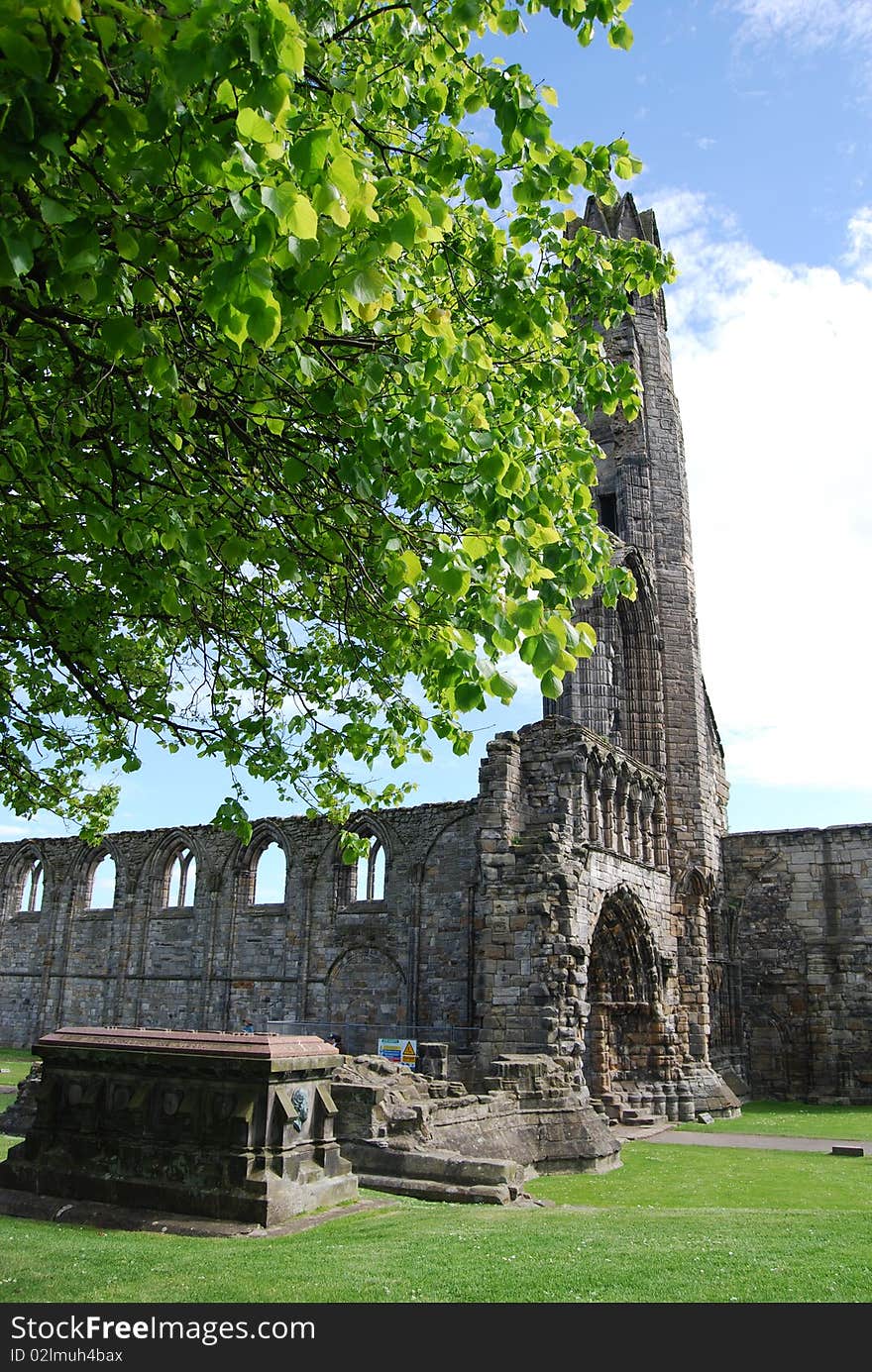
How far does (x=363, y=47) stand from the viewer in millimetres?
6305

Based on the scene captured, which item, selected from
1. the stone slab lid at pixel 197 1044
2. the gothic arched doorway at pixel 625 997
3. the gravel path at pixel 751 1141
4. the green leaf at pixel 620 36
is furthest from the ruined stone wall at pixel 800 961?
the green leaf at pixel 620 36

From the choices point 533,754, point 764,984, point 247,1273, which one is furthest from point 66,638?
point 764,984

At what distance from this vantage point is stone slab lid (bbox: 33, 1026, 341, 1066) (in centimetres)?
846

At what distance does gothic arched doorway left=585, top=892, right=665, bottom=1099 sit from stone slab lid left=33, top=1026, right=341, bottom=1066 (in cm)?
1319

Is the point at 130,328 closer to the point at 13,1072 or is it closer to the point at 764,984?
the point at 13,1072

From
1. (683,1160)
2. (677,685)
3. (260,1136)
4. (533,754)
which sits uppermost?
(677,685)

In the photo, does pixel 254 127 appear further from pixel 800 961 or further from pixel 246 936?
pixel 246 936

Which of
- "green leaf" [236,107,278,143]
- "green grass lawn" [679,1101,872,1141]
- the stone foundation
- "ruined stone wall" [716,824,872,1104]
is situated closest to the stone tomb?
the stone foundation

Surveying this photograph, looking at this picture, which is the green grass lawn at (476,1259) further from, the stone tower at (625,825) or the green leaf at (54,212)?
the stone tower at (625,825)

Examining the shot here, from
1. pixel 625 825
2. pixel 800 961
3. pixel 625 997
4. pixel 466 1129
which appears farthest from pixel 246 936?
pixel 466 1129

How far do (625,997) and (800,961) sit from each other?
6.78 metres

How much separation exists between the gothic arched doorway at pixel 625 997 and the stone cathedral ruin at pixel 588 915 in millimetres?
56

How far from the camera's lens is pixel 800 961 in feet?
85.3

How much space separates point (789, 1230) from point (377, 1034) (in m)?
19.1
